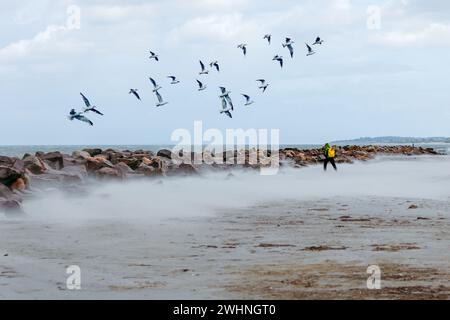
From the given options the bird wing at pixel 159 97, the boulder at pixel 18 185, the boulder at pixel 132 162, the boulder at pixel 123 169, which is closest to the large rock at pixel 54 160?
the boulder at pixel 123 169

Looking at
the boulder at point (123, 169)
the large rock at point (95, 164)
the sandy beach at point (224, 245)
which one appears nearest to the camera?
the sandy beach at point (224, 245)

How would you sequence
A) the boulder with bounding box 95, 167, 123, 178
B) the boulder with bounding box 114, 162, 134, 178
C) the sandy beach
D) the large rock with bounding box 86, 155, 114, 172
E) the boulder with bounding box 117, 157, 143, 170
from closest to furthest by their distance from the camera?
1. the sandy beach
2. the boulder with bounding box 95, 167, 123, 178
3. the boulder with bounding box 114, 162, 134, 178
4. the large rock with bounding box 86, 155, 114, 172
5. the boulder with bounding box 117, 157, 143, 170

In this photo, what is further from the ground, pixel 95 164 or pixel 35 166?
pixel 35 166

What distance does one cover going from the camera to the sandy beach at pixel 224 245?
7965mm

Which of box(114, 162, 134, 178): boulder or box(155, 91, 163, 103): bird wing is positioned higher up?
box(155, 91, 163, 103): bird wing

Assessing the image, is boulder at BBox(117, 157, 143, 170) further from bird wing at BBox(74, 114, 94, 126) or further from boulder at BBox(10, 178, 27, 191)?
boulder at BBox(10, 178, 27, 191)

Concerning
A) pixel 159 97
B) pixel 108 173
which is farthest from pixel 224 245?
pixel 159 97

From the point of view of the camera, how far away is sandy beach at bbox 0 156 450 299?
7965 mm

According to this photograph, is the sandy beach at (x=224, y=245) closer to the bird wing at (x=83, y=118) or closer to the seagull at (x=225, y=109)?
the bird wing at (x=83, y=118)

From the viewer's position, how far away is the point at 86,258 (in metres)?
9.89

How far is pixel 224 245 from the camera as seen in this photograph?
11.0m

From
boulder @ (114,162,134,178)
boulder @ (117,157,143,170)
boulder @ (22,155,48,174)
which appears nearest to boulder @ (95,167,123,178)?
boulder @ (114,162,134,178)

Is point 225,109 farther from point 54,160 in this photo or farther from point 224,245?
point 224,245
